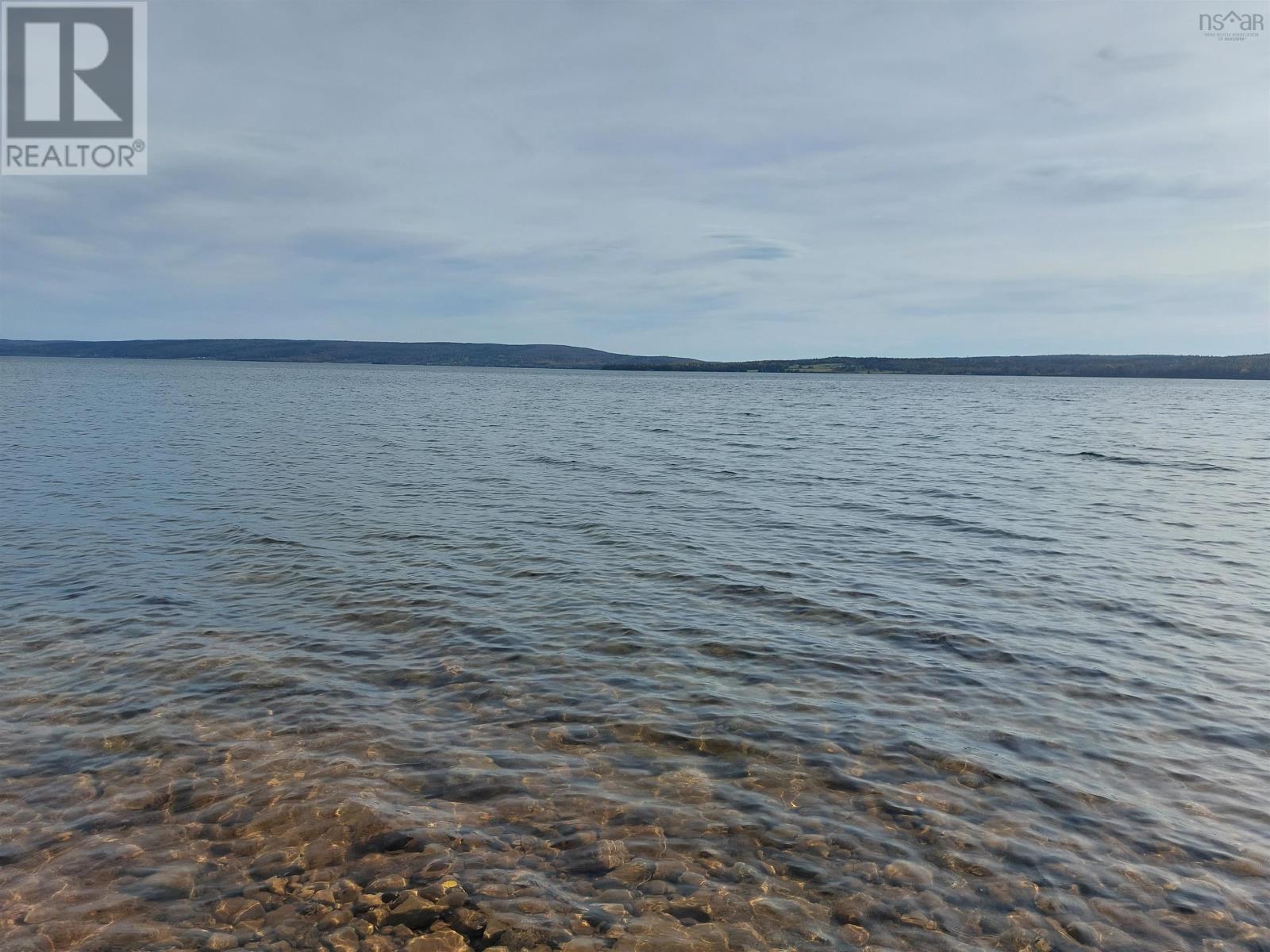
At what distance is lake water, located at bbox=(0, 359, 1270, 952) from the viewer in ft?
22.4

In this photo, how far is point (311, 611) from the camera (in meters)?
14.8

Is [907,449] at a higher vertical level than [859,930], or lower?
higher

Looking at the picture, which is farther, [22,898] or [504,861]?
[504,861]

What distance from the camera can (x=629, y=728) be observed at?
10195mm

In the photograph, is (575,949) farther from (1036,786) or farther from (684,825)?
(1036,786)

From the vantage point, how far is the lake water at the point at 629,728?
269 inches

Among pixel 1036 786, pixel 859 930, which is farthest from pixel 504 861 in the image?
pixel 1036 786

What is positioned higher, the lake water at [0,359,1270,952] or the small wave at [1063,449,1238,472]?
the small wave at [1063,449,1238,472]

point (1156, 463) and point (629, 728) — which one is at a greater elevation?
point (1156, 463)

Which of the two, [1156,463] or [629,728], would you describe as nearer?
[629,728]

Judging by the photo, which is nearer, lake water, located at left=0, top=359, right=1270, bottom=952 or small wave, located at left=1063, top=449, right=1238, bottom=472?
lake water, located at left=0, top=359, right=1270, bottom=952

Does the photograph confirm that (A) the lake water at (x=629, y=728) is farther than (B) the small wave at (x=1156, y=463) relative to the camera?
No

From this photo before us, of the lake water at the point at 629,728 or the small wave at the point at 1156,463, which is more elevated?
the small wave at the point at 1156,463

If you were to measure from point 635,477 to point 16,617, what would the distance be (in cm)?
2295
